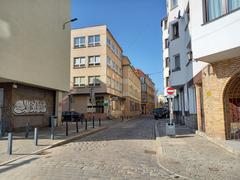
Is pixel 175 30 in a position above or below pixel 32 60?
above

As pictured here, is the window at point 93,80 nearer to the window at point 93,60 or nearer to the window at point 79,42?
the window at point 93,60

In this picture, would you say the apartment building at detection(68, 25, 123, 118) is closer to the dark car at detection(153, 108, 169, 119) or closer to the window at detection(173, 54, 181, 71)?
the dark car at detection(153, 108, 169, 119)

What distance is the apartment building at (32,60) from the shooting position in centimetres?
1523

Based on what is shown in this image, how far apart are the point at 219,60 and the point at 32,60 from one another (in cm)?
1284

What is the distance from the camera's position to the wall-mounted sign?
1802 cm

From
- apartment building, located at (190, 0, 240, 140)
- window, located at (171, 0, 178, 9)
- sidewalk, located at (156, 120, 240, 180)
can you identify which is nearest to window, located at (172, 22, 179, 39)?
window, located at (171, 0, 178, 9)

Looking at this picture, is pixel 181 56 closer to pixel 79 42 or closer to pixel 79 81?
pixel 79 81

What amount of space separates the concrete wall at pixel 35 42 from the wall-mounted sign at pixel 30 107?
5.99ft

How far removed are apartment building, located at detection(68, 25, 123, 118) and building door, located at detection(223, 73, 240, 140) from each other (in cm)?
2610

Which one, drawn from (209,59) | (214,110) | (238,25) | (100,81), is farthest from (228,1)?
(100,81)

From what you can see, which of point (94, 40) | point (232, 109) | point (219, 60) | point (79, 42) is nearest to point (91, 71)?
point (94, 40)

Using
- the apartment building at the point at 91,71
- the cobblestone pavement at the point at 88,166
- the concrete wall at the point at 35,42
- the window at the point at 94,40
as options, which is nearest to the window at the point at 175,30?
the concrete wall at the point at 35,42

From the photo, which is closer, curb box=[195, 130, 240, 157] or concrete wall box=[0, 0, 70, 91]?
curb box=[195, 130, 240, 157]

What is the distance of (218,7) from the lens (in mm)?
10812
